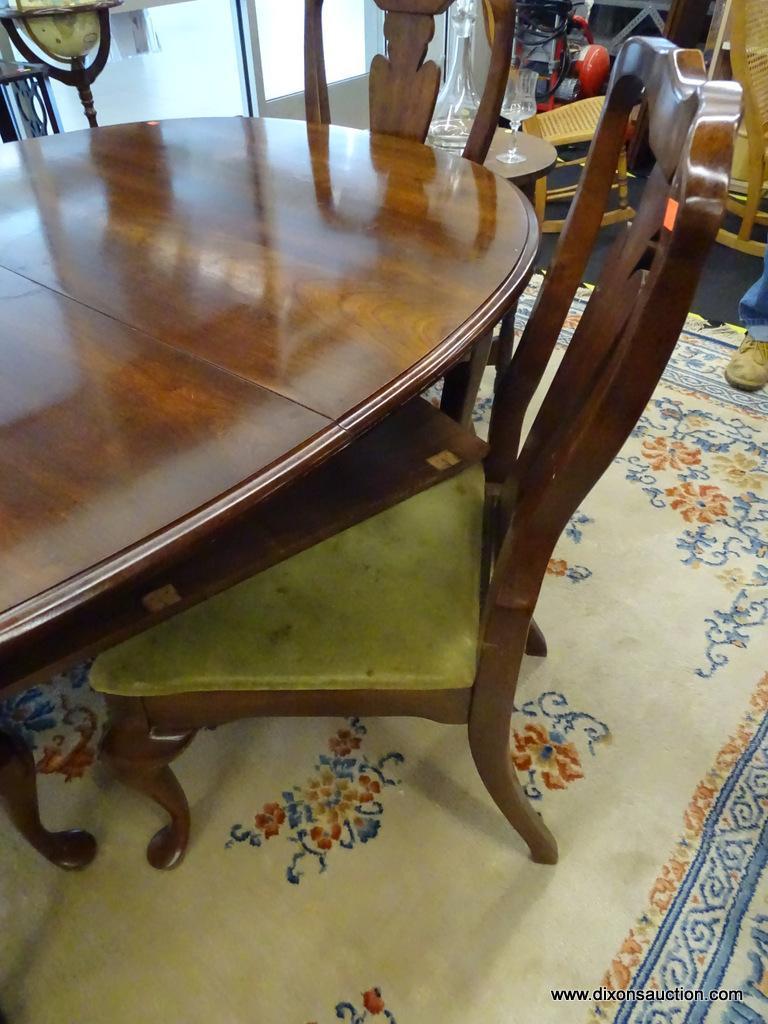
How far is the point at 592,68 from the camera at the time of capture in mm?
3582

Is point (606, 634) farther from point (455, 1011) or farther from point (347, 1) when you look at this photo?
point (347, 1)

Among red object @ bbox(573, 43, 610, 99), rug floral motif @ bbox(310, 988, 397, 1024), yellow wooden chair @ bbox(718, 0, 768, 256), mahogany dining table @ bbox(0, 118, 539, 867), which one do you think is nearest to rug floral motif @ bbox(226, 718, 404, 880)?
rug floral motif @ bbox(310, 988, 397, 1024)

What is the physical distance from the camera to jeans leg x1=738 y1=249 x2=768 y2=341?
6.46 ft

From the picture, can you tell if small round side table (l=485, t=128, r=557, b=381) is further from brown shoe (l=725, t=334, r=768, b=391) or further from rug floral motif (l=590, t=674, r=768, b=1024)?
rug floral motif (l=590, t=674, r=768, b=1024)

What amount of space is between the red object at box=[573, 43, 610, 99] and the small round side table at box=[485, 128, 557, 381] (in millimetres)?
2005

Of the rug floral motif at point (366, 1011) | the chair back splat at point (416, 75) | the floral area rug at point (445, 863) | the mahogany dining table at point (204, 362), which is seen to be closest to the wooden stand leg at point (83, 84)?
the chair back splat at point (416, 75)

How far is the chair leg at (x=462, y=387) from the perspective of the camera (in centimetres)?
138

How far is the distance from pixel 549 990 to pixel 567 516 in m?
0.71

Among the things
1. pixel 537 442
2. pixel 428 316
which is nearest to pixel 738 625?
pixel 537 442

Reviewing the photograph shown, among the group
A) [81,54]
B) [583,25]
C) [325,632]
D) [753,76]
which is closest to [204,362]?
[325,632]

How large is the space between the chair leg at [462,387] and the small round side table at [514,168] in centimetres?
24

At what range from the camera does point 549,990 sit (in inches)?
37.7

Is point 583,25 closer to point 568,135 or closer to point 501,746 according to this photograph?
point 568,135

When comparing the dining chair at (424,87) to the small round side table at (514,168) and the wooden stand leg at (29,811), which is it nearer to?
the small round side table at (514,168)
